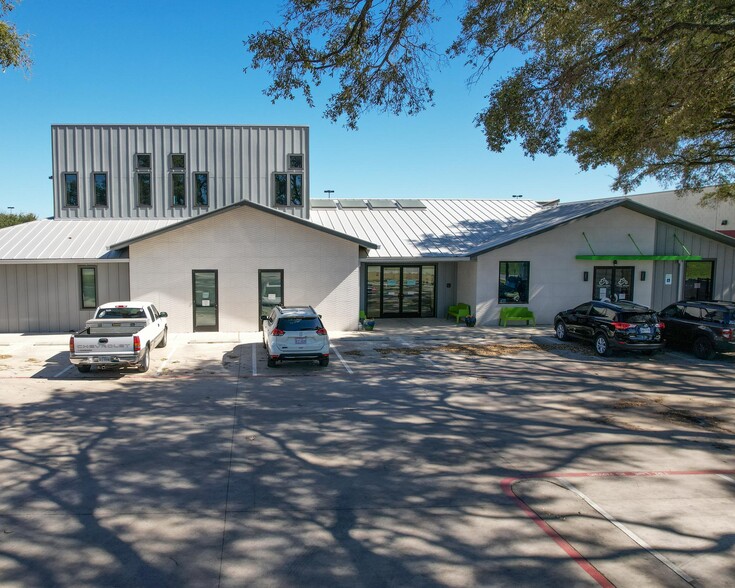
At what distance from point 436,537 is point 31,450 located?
22.8 feet

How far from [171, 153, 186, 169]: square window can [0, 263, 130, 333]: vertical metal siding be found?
6.34 m

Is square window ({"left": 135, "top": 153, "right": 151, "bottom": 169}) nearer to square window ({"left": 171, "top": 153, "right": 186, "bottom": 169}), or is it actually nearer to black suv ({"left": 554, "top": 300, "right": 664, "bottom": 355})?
square window ({"left": 171, "top": 153, "right": 186, "bottom": 169})

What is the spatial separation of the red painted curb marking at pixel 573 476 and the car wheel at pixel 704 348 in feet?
33.4

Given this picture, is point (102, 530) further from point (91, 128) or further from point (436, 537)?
point (91, 128)

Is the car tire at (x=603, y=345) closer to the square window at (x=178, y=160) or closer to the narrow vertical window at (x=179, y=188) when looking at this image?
the narrow vertical window at (x=179, y=188)

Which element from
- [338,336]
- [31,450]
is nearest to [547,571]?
[31,450]

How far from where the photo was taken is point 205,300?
875 inches

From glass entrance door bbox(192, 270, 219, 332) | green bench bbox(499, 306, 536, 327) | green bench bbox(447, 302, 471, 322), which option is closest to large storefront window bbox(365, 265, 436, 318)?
green bench bbox(447, 302, 471, 322)

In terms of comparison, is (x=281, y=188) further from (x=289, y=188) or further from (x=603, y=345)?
(x=603, y=345)

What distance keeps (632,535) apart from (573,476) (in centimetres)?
181

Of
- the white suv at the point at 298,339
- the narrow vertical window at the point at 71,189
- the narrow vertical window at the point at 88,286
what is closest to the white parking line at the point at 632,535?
the white suv at the point at 298,339

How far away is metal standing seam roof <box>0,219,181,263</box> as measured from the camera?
21.4 m

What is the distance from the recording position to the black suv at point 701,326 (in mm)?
17328

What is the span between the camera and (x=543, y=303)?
80.8 feet
